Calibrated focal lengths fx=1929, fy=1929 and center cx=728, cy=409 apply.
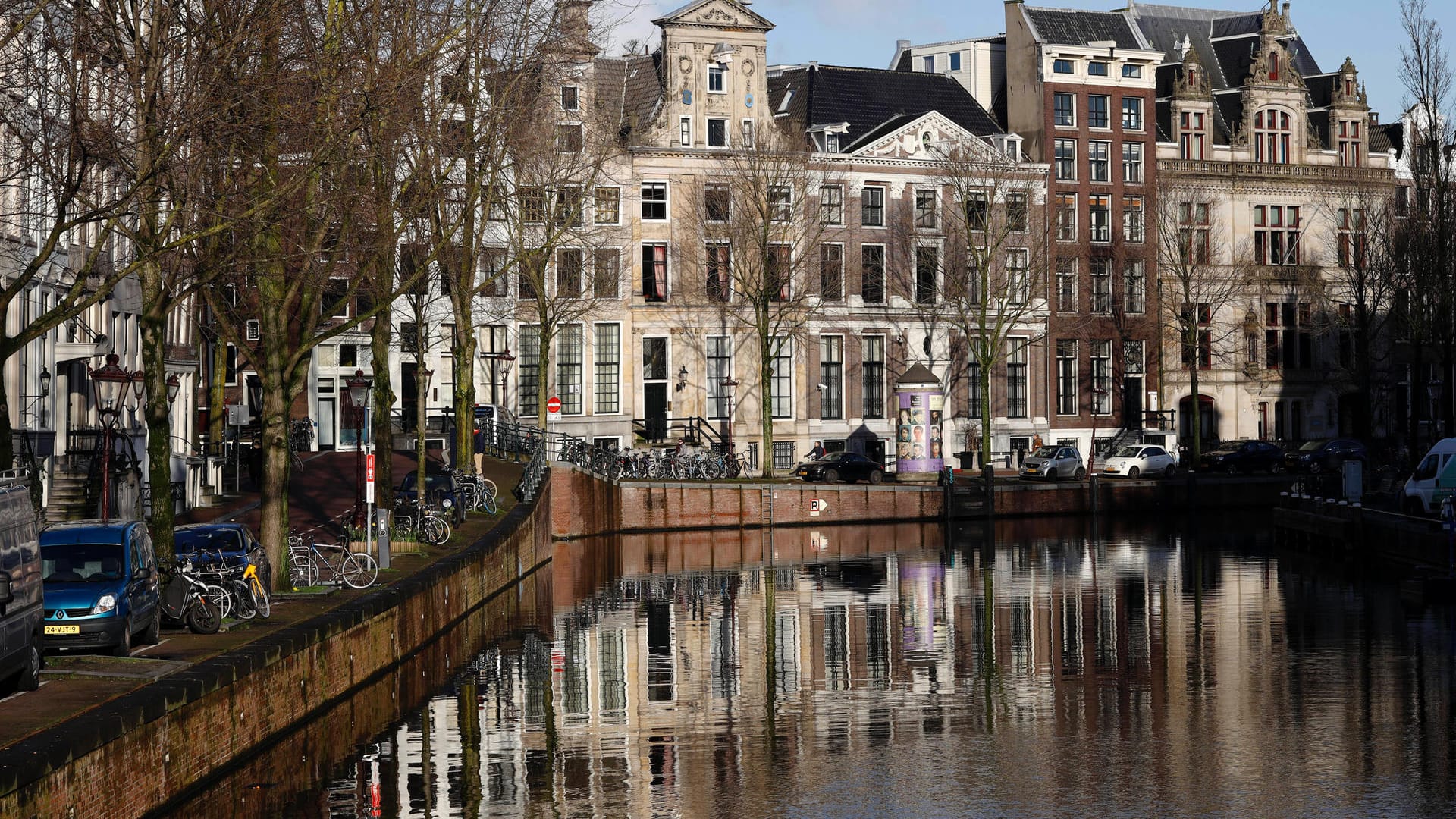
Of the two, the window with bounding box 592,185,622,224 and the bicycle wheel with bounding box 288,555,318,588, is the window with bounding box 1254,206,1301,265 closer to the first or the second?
the window with bounding box 592,185,622,224

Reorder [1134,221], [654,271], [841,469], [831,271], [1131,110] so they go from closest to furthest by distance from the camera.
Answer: [841,469] → [654,271] → [831,271] → [1131,110] → [1134,221]

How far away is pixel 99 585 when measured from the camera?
949 inches

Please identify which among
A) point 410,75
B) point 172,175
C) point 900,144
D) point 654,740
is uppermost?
point 900,144

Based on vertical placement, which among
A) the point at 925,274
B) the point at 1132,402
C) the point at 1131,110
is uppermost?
the point at 1131,110

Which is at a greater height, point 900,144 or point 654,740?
point 900,144

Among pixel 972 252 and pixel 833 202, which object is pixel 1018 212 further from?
pixel 833 202

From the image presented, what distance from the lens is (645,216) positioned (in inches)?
3061

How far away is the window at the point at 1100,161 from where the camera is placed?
86938 millimetres

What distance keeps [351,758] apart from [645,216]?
180 ft

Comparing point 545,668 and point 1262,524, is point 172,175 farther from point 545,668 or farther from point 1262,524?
point 1262,524

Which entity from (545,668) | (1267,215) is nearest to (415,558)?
(545,668)

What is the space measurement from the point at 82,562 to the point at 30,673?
154 inches

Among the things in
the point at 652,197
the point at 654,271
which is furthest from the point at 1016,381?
the point at 652,197

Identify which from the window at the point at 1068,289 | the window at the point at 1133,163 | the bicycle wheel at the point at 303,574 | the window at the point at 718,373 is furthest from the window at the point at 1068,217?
the bicycle wheel at the point at 303,574
